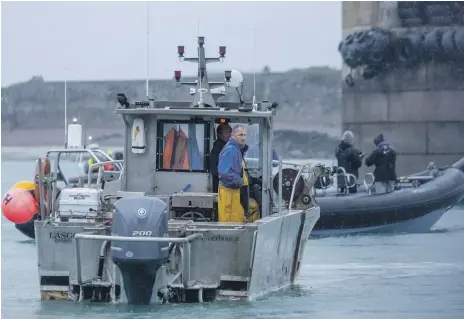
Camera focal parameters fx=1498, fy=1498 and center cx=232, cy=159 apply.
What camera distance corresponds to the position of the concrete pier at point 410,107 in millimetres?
36688

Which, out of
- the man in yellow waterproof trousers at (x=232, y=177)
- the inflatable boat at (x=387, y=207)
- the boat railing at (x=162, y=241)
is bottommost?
the inflatable boat at (x=387, y=207)

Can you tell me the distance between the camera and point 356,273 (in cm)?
1959

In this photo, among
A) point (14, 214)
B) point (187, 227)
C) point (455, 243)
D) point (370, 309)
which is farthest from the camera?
point (455, 243)

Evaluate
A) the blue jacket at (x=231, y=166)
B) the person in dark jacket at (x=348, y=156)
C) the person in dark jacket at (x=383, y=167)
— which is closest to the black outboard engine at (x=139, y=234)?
the blue jacket at (x=231, y=166)

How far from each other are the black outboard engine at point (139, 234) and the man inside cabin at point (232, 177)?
3.28ft

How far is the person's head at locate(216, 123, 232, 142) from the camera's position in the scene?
15.6 meters

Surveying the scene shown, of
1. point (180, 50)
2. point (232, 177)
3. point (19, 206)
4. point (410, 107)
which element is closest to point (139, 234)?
point (232, 177)

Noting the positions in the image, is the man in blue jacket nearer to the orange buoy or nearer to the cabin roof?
the cabin roof

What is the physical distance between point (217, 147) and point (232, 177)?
0.90 m

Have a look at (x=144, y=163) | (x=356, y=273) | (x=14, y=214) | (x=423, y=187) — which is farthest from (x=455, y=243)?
(x=144, y=163)

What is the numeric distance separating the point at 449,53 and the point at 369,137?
297 centimetres

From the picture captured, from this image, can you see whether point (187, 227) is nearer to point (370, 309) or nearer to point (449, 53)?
point (370, 309)

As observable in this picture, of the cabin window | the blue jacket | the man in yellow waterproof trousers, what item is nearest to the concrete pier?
the cabin window

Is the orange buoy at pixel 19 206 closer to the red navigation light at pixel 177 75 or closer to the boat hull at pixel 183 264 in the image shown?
the red navigation light at pixel 177 75
